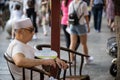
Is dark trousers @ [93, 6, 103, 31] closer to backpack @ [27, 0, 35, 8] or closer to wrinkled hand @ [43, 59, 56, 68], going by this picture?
backpack @ [27, 0, 35, 8]

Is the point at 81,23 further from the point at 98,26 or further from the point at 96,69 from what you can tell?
the point at 98,26

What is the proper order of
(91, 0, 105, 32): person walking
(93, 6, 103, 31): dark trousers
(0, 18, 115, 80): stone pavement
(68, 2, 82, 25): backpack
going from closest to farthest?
(0, 18, 115, 80): stone pavement
(68, 2, 82, 25): backpack
(91, 0, 105, 32): person walking
(93, 6, 103, 31): dark trousers

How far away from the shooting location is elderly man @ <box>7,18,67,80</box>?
15.0 ft

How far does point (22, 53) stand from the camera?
15.2 feet

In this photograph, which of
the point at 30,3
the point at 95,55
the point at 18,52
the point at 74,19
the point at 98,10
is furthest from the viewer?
the point at 98,10

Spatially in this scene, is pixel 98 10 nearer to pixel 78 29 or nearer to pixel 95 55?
pixel 95 55

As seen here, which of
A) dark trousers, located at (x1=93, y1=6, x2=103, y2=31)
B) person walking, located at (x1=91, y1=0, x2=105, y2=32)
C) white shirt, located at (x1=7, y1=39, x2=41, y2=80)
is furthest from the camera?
dark trousers, located at (x1=93, y1=6, x2=103, y2=31)

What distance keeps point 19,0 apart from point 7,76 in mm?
7673

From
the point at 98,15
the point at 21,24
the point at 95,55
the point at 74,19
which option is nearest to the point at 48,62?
the point at 21,24

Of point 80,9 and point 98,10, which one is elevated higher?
point 80,9

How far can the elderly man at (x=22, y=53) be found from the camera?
4582 millimetres

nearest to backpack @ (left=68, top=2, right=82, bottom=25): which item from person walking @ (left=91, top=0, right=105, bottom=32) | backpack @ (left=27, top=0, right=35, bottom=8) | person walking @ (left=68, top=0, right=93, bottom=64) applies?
person walking @ (left=68, top=0, right=93, bottom=64)

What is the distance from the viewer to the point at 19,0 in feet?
49.3

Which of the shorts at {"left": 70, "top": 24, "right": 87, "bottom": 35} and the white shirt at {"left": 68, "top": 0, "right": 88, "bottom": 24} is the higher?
the white shirt at {"left": 68, "top": 0, "right": 88, "bottom": 24}
